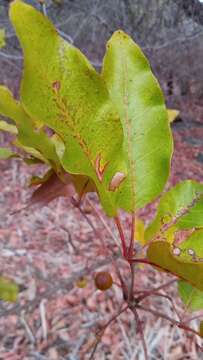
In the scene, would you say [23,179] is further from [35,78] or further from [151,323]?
[35,78]

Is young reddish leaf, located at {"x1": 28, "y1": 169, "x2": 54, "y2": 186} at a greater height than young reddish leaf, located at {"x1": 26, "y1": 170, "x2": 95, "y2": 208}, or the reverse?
young reddish leaf, located at {"x1": 28, "y1": 169, "x2": 54, "y2": 186}

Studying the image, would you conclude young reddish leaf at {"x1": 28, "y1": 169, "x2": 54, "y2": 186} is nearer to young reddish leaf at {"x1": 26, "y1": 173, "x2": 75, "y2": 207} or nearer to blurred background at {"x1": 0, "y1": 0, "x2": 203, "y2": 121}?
young reddish leaf at {"x1": 26, "y1": 173, "x2": 75, "y2": 207}

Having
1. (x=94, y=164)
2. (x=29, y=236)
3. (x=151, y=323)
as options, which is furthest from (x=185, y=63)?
(x=94, y=164)

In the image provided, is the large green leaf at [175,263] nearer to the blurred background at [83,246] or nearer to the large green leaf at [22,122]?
the large green leaf at [22,122]

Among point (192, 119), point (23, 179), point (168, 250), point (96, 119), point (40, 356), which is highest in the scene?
point (192, 119)

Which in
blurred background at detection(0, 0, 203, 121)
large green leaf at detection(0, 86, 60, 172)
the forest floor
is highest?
blurred background at detection(0, 0, 203, 121)

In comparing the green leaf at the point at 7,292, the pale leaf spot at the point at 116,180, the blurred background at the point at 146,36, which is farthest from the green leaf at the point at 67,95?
the blurred background at the point at 146,36

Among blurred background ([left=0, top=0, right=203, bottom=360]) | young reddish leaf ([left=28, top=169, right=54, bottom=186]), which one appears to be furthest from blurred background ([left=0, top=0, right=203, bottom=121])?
young reddish leaf ([left=28, top=169, right=54, bottom=186])
